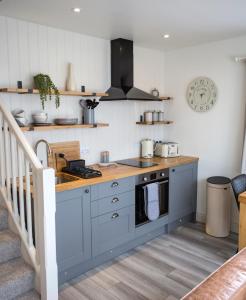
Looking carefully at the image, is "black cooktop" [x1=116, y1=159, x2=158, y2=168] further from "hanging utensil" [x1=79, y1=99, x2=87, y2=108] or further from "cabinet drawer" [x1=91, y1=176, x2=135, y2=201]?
"hanging utensil" [x1=79, y1=99, x2=87, y2=108]

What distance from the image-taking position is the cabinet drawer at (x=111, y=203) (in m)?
2.76

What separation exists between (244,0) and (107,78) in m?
1.79

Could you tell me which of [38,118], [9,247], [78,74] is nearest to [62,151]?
[38,118]

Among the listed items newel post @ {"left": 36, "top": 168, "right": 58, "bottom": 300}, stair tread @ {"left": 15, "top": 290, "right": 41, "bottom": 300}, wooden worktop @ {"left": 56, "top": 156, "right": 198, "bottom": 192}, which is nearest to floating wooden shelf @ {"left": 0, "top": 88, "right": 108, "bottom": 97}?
wooden worktop @ {"left": 56, "top": 156, "right": 198, "bottom": 192}

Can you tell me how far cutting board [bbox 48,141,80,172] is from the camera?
3.08 meters

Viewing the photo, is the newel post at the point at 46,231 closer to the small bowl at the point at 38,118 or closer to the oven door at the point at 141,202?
the small bowl at the point at 38,118

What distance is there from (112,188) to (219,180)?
59.3 inches

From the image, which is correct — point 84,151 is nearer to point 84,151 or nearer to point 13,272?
point 84,151

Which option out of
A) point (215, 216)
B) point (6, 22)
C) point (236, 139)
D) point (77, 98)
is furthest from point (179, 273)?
point (6, 22)

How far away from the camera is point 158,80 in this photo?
423 centimetres

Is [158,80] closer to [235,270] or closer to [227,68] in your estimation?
[227,68]

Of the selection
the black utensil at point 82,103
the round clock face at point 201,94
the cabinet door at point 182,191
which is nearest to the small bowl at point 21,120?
the black utensil at point 82,103

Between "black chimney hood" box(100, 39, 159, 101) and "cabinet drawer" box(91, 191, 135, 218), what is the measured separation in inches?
46.1

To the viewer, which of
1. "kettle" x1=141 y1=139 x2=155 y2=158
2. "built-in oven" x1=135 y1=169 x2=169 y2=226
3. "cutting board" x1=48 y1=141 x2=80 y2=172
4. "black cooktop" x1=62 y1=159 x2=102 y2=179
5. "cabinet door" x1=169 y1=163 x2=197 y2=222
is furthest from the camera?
"kettle" x1=141 y1=139 x2=155 y2=158
